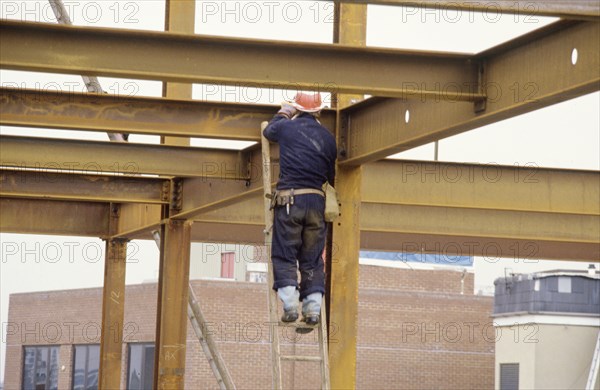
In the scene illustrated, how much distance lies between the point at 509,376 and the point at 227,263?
53.7ft

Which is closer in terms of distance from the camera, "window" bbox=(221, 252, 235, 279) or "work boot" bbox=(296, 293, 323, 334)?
"work boot" bbox=(296, 293, 323, 334)

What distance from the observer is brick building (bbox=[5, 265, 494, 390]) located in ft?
131

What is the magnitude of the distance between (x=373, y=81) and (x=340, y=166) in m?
1.64

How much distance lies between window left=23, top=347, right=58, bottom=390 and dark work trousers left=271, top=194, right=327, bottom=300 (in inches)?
1423

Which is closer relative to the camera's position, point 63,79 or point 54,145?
point 54,145

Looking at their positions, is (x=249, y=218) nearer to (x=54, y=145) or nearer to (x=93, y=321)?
(x=54, y=145)

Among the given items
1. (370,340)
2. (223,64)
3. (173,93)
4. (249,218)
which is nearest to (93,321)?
(370,340)

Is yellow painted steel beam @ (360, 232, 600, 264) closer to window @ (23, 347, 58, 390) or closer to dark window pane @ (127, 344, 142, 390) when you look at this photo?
dark window pane @ (127, 344, 142, 390)

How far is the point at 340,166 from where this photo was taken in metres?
11.1

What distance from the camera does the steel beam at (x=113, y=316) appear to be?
690 inches

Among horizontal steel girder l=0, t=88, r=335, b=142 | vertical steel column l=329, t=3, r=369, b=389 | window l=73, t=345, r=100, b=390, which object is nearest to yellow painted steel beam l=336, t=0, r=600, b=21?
vertical steel column l=329, t=3, r=369, b=389

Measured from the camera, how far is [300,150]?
9.55m

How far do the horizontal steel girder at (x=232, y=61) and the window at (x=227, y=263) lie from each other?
3994 cm

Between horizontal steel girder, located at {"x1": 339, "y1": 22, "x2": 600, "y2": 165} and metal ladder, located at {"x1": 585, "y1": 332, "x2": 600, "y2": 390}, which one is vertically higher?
horizontal steel girder, located at {"x1": 339, "y1": 22, "x2": 600, "y2": 165}
